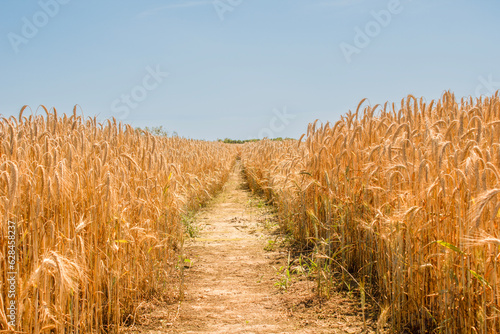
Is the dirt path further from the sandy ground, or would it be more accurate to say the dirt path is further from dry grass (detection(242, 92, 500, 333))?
dry grass (detection(242, 92, 500, 333))

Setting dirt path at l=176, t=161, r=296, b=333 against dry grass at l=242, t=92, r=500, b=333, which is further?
dirt path at l=176, t=161, r=296, b=333

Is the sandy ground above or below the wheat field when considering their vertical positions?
below

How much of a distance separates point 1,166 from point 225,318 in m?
2.19

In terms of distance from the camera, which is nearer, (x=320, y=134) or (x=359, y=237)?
(x=359, y=237)

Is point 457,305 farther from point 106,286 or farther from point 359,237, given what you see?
point 106,286

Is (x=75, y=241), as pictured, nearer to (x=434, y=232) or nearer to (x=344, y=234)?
(x=434, y=232)

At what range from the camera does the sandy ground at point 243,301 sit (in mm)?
3041

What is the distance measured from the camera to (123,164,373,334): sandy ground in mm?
3041

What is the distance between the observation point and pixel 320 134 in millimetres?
5387

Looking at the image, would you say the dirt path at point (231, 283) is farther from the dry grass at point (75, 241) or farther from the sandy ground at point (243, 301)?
the dry grass at point (75, 241)

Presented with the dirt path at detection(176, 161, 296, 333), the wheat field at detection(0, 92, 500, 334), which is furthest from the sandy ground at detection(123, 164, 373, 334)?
the wheat field at detection(0, 92, 500, 334)

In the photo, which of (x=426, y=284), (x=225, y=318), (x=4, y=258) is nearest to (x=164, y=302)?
(x=225, y=318)

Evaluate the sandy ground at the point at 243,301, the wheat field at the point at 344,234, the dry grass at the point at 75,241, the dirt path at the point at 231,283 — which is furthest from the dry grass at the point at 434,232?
the dry grass at the point at 75,241

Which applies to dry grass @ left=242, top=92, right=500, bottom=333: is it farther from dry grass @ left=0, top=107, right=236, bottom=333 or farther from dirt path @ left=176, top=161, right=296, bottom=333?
dry grass @ left=0, top=107, right=236, bottom=333
